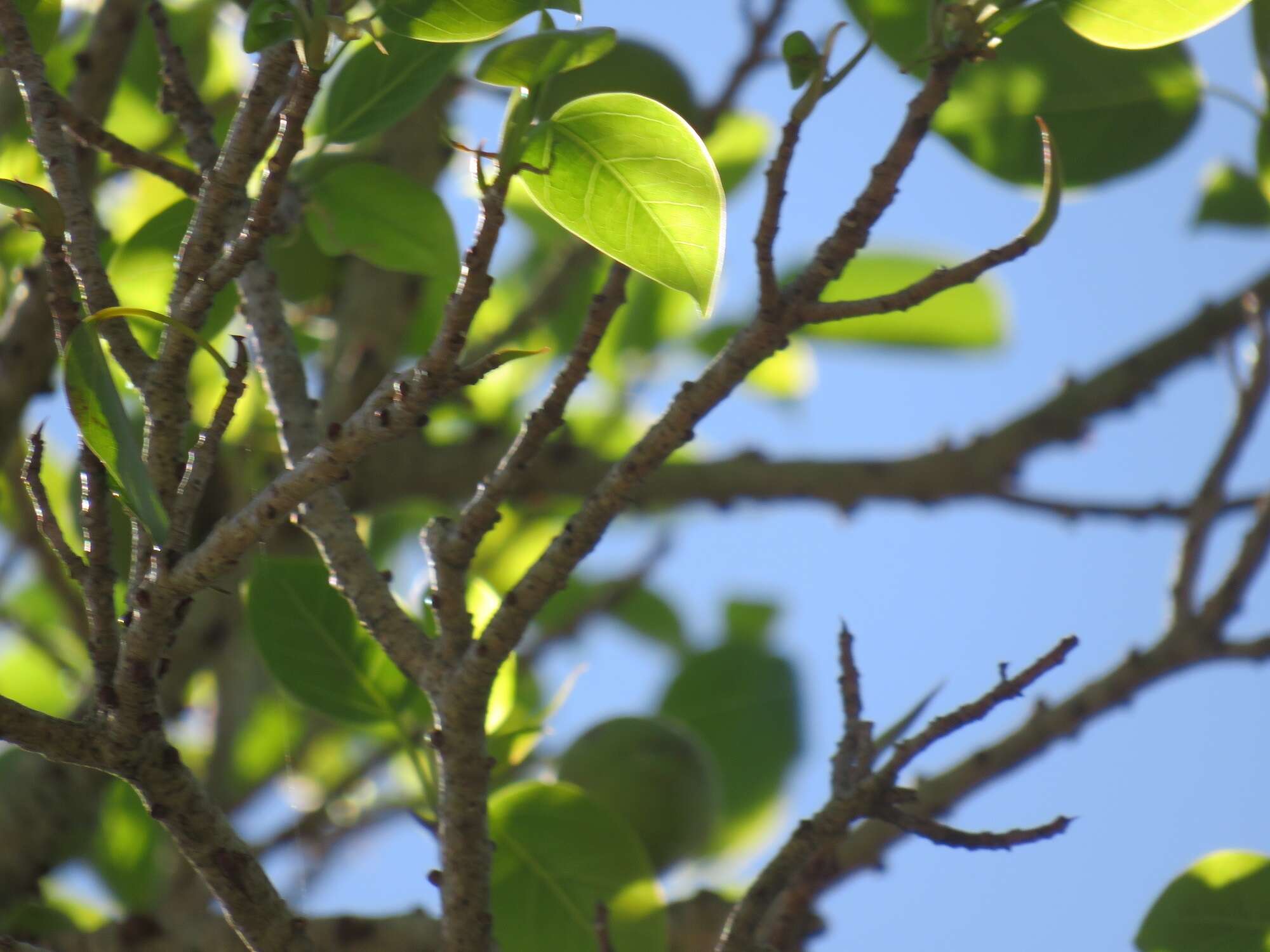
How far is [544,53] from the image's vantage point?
464mm

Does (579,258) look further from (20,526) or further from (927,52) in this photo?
(927,52)

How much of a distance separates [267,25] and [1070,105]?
599 mm

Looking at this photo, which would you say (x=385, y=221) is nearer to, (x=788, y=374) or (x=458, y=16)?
(x=458, y=16)

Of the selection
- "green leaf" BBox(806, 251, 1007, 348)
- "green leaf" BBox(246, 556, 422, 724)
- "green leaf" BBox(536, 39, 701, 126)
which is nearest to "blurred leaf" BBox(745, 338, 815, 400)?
"green leaf" BBox(806, 251, 1007, 348)

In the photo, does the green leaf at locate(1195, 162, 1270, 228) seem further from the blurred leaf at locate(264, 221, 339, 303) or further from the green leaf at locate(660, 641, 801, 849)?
the blurred leaf at locate(264, 221, 339, 303)

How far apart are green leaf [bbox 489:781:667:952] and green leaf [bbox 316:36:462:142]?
423 millimetres

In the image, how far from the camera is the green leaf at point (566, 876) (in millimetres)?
748

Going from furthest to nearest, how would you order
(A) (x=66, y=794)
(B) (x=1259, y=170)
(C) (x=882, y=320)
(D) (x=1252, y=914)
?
(C) (x=882, y=320) < (A) (x=66, y=794) < (B) (x=1259, y=170) < (D) (x=1252, y=914)

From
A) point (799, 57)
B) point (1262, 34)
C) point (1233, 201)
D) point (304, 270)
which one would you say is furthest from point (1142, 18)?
point (304, 270)

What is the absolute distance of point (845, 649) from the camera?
Answer: 0.61 m

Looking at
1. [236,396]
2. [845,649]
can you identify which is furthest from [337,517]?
[845,649]

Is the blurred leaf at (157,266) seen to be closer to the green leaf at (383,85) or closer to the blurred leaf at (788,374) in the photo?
the green leaf at (383,85)

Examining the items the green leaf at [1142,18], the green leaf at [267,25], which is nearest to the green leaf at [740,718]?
the green leaf at [1142,18]

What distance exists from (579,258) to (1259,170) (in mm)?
646
